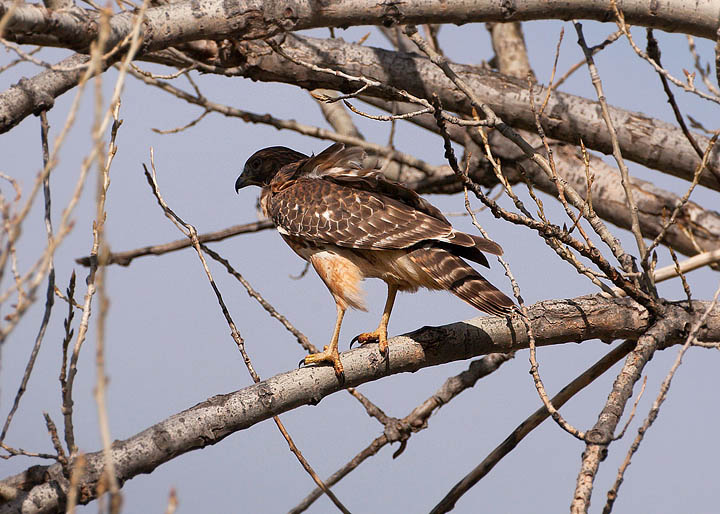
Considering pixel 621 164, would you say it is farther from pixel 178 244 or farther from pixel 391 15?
pixel 178 244

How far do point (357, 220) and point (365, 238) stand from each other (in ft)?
0.61

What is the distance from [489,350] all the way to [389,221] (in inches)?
38.3

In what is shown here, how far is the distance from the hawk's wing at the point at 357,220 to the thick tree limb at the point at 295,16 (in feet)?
3.46

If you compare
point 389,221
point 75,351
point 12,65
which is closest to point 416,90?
point 389,221

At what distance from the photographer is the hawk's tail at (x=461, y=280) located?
12.7ft

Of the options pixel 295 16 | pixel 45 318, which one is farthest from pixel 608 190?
pixel 45 318

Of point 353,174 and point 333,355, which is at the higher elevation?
point 353,174

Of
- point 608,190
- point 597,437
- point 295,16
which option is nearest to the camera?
point 597,437

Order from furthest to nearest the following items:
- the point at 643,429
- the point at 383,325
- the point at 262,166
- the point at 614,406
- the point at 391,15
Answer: the point at 262,166 < the point at 383,325 < the point at 391,15 < the point at 614,406 < the point at 643,429

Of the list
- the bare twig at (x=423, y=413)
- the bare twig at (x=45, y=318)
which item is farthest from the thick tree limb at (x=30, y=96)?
the bare twig at (x=423, y=413)

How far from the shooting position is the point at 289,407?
11.4 feet

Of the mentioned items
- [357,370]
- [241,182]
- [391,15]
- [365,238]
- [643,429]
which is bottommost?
[643,429]

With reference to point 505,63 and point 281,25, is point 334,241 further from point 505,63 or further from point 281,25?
point 505,63

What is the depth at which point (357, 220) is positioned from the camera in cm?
466
